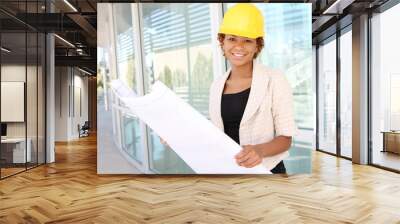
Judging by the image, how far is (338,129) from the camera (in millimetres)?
10422

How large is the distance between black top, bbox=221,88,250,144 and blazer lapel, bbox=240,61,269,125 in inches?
2.2

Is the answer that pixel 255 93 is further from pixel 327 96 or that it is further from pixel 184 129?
pixel 327 96

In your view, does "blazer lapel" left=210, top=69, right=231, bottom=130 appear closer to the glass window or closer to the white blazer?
the white blazer

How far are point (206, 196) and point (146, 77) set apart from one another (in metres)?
2.39

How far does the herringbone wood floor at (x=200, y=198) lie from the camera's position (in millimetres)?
4301

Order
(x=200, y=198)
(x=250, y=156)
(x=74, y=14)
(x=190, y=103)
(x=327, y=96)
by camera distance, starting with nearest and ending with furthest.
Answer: (x=200, y=198)
(x=250, y=156)
(x=190, y=103)
(x=74, y=14)
(x=327, y=96)

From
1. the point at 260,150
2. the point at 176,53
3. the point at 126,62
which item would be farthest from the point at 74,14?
the point at 260,150

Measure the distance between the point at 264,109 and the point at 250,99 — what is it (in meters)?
0.23

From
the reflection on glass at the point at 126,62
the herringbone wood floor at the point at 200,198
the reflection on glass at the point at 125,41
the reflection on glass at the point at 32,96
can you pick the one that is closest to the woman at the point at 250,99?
the herringbone wood floor at the point at 200,198

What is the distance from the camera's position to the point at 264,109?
5574mm

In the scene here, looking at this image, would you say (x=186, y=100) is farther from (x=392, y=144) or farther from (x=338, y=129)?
(x=338, y=129)

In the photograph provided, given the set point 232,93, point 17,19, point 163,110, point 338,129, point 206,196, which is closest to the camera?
point 206,196

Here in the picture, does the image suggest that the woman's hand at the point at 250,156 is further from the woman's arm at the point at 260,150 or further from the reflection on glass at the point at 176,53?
the reflection on glass at the point at 176,53

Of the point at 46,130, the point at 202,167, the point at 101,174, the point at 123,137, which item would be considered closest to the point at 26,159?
the point at 46,130
